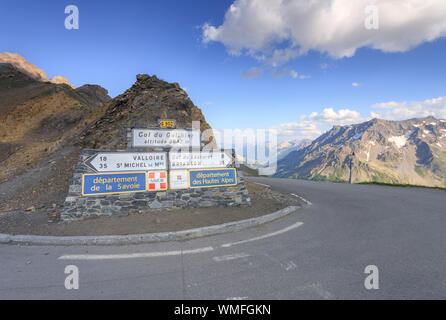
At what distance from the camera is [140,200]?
7324 millimetres

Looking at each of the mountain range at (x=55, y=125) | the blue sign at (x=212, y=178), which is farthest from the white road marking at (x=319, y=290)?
the mountain range at (x=55, y=125)

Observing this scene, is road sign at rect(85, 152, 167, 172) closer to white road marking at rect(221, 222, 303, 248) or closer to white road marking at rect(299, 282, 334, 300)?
white road marking at rect(221, 222, 303, 248)

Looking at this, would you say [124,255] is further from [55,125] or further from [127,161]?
[55,125]

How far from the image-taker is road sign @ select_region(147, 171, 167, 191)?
7555mm

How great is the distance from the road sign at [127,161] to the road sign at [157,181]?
0.23 meters

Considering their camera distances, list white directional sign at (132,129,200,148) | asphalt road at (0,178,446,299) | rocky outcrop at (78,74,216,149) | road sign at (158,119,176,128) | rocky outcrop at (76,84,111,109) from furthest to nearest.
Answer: rocky outcrop at (76,84,111,109)
rocky outcrop at (78,74,216,149)
road sign at (158,119,176,128)
white directional sign at (132,129,200,148)
asphalt road at (0,178,446,299)

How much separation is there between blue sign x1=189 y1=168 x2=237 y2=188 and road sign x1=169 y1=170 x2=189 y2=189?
198 mm

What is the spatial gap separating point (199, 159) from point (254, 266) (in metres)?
5.16

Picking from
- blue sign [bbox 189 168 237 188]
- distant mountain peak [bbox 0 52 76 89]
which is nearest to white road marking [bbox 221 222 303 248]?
blue sign [bbox 189 168 237 188]

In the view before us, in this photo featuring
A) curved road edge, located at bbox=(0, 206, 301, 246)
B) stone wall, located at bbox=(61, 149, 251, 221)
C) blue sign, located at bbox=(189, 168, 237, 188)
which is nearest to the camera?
curved road edge, located at bbox=(0, 206, 301, 246)

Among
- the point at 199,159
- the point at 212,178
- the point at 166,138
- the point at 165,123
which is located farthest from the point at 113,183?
the point at 212,178
